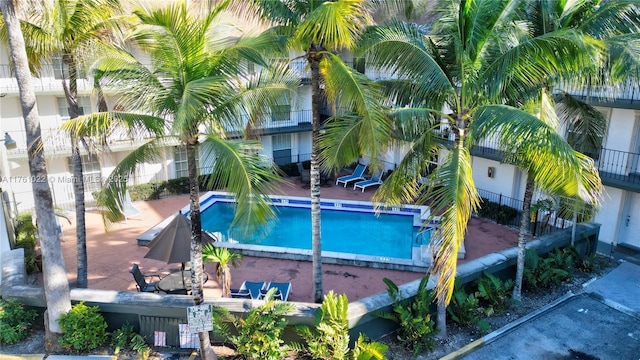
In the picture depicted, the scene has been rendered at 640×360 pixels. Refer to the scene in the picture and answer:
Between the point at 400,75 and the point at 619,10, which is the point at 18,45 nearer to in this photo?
the point at 400,75

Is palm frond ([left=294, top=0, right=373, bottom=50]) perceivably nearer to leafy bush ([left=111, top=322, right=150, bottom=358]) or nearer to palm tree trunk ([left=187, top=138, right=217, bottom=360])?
palm tree trunk ([left=187, top=138, right=217, bottom=360])

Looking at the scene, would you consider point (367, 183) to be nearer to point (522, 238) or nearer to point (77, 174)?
point (522, 238)

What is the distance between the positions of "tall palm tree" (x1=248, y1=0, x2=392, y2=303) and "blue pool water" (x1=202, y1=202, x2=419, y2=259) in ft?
23.9

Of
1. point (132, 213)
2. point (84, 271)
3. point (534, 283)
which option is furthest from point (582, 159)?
point (132, 213)

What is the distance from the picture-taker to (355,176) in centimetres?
2305

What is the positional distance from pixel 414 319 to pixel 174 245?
5.66m

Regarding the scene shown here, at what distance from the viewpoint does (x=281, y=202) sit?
20.0 m

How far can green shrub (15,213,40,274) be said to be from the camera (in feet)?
39.2

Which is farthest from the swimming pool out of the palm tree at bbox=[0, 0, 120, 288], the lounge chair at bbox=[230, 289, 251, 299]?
the palm tree at bbox=[0, 0, 120, 288]

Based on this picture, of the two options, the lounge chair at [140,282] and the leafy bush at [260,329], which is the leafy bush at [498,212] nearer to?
the leafy bush at [260,329]

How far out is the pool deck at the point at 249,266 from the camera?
460 inches

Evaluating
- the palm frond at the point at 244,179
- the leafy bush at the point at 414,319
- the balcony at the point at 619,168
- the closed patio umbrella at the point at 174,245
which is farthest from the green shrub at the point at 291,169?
the palm frond at the point at 244,179

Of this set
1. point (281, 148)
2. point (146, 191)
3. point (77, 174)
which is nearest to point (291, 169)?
point (281, 148)

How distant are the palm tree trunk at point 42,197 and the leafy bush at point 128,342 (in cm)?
109
